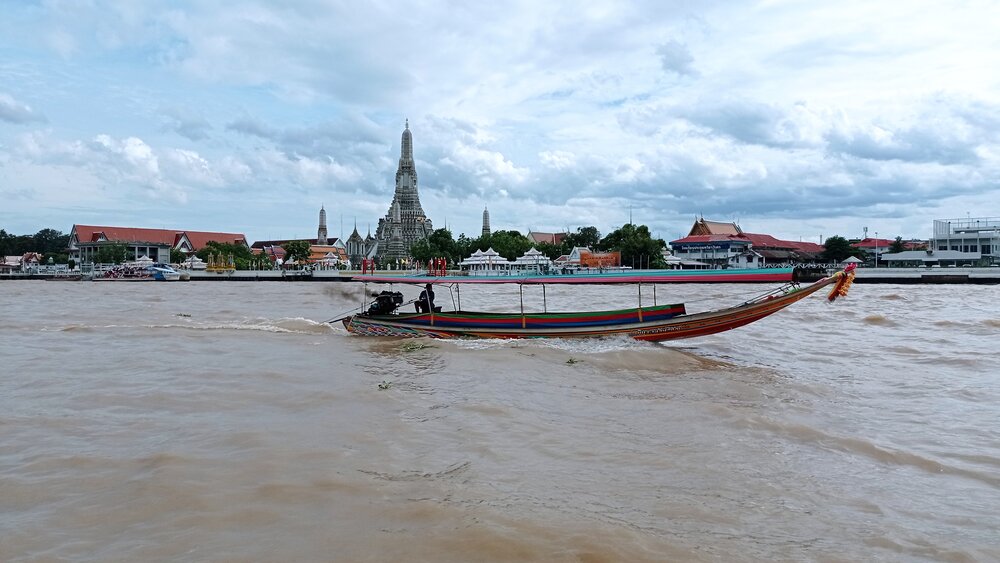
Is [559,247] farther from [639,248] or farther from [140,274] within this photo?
[140,274]

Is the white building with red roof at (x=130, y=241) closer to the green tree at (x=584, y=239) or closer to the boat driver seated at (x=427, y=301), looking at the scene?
the green tree at (x=584, y=239)

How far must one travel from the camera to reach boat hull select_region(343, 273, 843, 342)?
11.3m

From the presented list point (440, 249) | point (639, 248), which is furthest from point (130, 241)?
point (639, 248)

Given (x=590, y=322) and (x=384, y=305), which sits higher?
(x=384, y=305)

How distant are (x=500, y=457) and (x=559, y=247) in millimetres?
74736

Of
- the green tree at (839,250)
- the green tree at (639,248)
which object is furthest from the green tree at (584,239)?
the green tree at (839,250)

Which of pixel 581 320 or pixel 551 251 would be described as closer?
pixel 581 320

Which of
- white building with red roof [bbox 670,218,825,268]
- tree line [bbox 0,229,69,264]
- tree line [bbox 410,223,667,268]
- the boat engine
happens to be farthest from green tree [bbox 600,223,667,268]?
tree line [bbox 0,229,69,264]

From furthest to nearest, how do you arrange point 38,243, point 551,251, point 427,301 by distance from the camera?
1. point 38,243
2. point 551,251
3. point 427,301

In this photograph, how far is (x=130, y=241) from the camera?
255 ft

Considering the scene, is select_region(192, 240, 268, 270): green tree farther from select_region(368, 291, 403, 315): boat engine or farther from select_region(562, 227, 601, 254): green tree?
select_region(368, 291, 403, 315): boat engine

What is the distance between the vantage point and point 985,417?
274 inches

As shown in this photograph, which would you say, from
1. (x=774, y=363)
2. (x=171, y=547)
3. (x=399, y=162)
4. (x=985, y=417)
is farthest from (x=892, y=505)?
(x=399, y=162)

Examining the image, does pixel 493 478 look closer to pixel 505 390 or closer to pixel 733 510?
pixel 733 510
